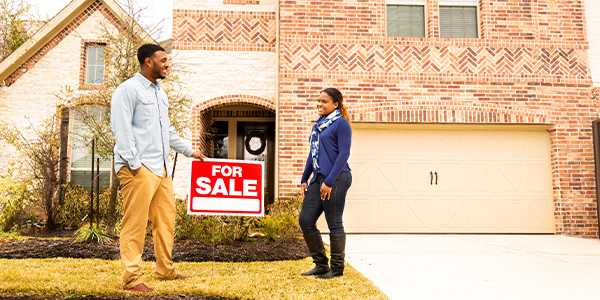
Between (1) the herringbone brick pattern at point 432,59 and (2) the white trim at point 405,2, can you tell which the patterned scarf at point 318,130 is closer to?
(1) the herringbone brick pattern at point 432,59

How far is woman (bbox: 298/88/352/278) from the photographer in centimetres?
446

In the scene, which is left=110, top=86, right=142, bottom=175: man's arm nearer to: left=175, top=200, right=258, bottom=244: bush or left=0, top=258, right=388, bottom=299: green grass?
left=0, top=258, right=388, bottom=299: green grass

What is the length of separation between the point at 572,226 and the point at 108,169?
1073 centimetres

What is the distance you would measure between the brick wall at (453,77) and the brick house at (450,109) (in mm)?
22

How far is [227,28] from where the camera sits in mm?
10758

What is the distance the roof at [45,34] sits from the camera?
38.2 ft

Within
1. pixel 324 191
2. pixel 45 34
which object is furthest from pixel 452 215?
pixel 45 34

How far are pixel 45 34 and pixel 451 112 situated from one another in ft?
32.8

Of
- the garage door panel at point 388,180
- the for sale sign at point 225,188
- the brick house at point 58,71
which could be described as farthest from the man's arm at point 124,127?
the brick house at point 58,71

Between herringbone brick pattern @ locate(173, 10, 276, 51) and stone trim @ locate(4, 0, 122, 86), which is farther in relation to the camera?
stone trim @ locate(4, 0, 122, 86)

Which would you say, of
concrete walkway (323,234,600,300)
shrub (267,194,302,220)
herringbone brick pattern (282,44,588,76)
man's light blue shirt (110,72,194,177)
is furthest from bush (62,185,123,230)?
man's light blue shirt (110,72,194,177)

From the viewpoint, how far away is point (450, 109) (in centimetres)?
984

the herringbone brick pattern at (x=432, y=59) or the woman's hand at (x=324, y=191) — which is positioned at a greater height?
the herringbone brick pattern at (x=432, y=59)

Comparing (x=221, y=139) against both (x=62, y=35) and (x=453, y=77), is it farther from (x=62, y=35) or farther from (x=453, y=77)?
(x=453, y=77)
